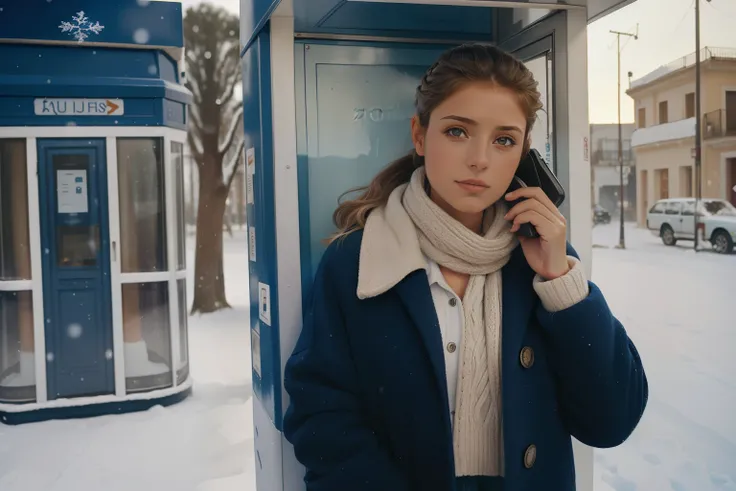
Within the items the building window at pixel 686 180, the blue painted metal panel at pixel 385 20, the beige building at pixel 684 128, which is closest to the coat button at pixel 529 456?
the blue painted metal panel at pixel 385 20

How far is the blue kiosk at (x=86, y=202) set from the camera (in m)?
4.95


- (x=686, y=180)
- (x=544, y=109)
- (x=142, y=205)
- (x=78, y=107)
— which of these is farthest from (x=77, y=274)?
(x=686, y=180)

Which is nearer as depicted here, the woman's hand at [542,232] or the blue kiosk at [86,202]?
the woman's hand at [542,232]

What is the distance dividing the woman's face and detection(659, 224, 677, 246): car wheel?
10.8 m

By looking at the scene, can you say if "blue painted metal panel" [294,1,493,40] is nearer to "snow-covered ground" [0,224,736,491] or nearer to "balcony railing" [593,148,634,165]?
"snow-covered ground" [0,224,736,491]

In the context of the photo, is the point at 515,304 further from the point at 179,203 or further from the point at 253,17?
the point at 179,203

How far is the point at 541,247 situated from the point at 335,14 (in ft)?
3.59

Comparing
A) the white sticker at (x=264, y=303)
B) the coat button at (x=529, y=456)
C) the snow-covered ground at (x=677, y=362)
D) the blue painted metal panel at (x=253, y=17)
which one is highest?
the blue painted metal panel at (x=253, y=17)

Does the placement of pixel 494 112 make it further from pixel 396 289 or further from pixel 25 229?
pixel 25 229

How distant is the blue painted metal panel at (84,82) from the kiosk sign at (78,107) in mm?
29

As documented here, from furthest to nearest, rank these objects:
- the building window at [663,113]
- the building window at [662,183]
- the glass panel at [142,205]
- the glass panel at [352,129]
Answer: the building window at [662,183] < the building window at [663,113] < the glass panel at [142,205] < the glass panel at [352,129]

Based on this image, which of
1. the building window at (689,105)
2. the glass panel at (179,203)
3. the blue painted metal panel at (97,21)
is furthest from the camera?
the building window at (689,105)

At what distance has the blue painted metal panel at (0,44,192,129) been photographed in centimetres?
489

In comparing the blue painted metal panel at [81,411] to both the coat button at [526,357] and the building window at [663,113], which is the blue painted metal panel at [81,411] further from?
the building window at [663,113]
